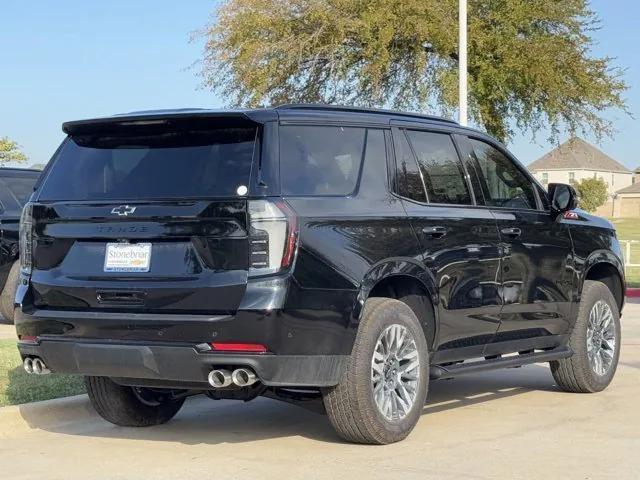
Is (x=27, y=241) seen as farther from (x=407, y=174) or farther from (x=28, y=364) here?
(x=407, y=174)

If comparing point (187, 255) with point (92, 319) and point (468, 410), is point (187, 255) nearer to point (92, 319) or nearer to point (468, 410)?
point (92, 319)

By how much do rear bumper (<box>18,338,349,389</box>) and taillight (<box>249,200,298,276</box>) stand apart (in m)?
0.48

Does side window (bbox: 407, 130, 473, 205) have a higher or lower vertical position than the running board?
higher

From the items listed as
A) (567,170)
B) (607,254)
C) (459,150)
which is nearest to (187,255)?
(459,150)

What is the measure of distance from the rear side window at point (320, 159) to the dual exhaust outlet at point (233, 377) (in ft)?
3.31

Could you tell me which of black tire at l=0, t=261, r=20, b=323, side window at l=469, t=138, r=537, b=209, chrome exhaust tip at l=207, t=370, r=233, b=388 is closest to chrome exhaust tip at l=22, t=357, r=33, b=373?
chrome exhaust tip at l=207, t=370, r=233, b=388

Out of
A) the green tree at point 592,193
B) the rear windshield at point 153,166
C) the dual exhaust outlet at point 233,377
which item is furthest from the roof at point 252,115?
the green tree at point 592,193

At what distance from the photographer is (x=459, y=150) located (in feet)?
27.0

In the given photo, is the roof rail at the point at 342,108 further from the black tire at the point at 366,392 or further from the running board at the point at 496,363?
the running board at the point at 496,363

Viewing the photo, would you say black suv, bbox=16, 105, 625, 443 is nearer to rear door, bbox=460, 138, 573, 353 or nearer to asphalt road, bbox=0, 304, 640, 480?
rear door, bbox=460, 138, 573, 353

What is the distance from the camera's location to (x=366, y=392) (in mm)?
6801

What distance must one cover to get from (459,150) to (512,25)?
65.2 ft

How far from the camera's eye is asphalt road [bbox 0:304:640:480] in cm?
654

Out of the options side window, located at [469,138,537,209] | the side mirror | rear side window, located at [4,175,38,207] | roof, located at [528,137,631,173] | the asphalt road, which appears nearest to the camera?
the asphalt road
